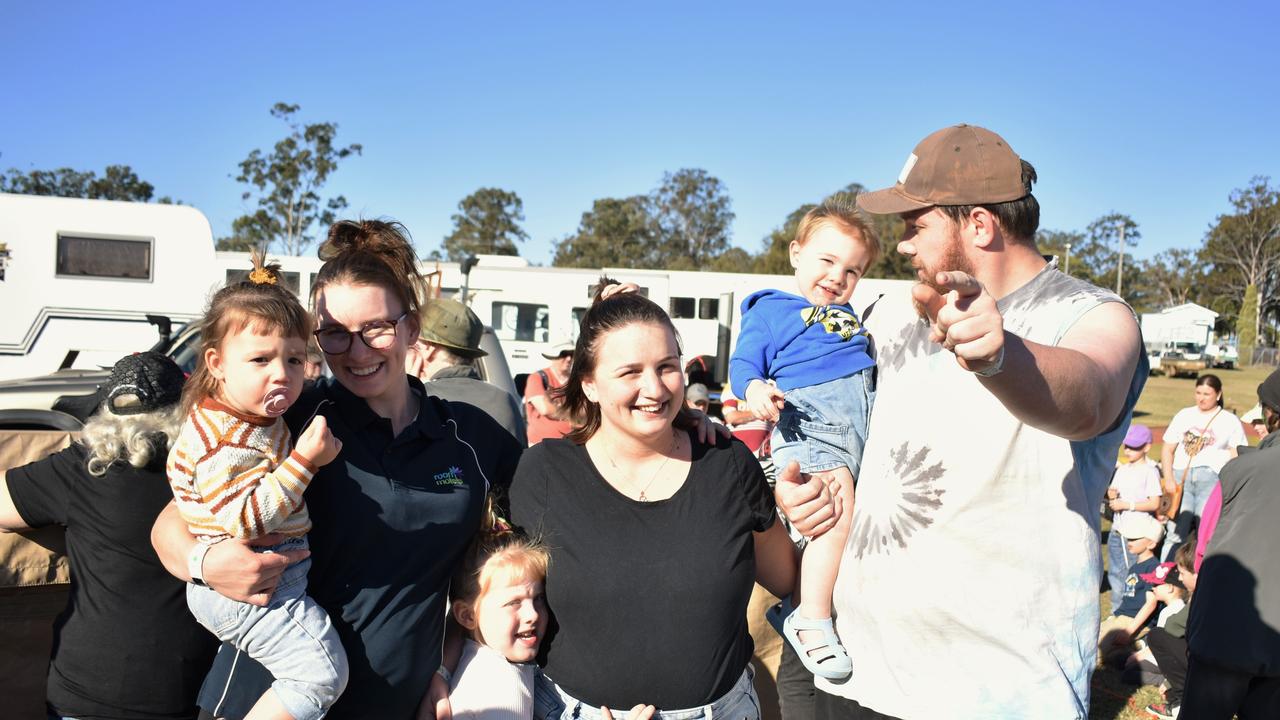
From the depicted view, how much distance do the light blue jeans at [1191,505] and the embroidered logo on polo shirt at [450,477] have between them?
721cm

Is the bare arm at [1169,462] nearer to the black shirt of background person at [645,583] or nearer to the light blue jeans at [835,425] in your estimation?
the light blue jeans at [835,425]

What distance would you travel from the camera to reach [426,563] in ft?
7.84

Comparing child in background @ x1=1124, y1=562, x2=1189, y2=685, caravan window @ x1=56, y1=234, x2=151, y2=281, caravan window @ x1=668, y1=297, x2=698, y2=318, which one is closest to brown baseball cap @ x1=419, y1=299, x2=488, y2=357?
child in background @ x1=1124, y1=562, x2=1189, y2=685

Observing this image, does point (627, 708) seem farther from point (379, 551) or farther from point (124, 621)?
point (124, 621)

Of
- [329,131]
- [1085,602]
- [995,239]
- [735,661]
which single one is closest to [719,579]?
[735,661]

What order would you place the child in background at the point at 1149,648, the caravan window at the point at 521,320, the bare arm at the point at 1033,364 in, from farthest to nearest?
1. the caravan window at the point at 521,320
2. the child in background at the point at 1149,648
3. the bare arm at the point at 1033,364

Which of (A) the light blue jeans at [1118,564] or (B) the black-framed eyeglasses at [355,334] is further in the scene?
(A) the light blue jeans at [1118,564]

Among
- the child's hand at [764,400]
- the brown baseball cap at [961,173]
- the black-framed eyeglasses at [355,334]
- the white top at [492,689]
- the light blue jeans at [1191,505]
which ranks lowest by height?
the light blue jeans at [1191,505]

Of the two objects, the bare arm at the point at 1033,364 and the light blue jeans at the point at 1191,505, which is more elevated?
the bare arm at the point at 1033,364

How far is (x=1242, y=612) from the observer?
3742mm

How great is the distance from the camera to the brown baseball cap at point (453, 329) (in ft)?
14.7

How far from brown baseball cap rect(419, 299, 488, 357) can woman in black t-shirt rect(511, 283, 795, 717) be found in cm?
209

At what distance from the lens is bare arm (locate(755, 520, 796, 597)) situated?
258 cm

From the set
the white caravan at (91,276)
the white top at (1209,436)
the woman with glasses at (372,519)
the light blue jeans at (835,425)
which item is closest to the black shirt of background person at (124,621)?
the woman with glasses at (372,519)
